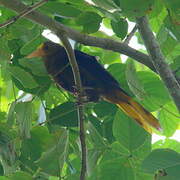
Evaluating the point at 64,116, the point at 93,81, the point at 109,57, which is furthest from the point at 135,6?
the point at 93,81

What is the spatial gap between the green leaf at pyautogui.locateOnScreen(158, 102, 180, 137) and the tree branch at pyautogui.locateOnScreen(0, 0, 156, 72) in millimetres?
368

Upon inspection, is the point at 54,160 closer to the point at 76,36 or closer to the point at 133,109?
the point at 76,36

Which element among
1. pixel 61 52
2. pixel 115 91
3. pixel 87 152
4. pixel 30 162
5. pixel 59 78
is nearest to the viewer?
pixel 87 152

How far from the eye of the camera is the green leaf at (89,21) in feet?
5.27

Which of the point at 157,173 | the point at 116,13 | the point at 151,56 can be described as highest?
the point at 116,13

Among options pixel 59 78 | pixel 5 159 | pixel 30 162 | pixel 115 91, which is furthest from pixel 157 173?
pixel 59 78

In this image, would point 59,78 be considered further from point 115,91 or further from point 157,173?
point 157,173

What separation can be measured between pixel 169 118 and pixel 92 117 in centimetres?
35

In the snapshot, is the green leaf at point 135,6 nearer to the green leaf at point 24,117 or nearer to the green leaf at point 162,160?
the green leaf at point 162,160

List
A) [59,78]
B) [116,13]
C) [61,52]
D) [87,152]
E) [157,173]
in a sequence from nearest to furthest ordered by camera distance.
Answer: [157,173]
[116,13]
[87,152]
[59,78]
[61,52]

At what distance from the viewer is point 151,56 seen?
1.61 m

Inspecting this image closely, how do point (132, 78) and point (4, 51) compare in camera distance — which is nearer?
point (132, 78)

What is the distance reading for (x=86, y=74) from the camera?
273 cm

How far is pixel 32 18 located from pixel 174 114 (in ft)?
2.66
